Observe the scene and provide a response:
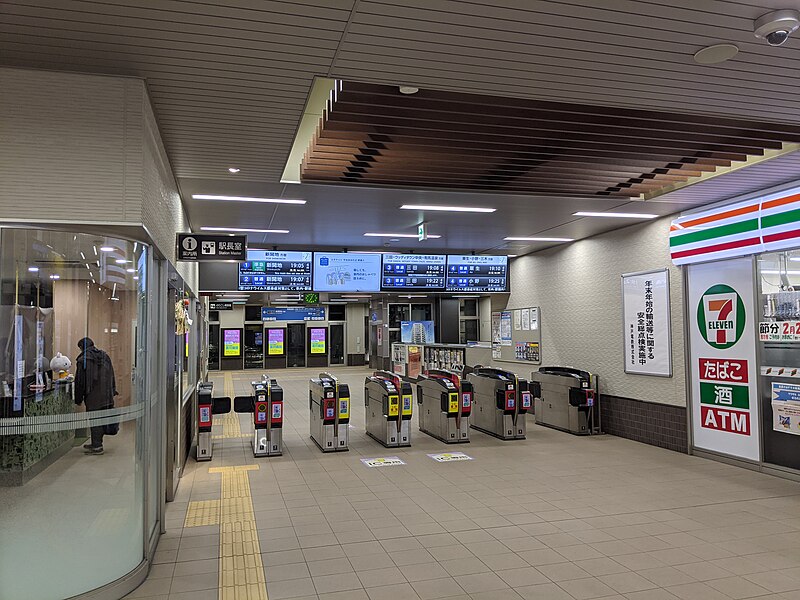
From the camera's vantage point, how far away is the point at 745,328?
22.1 ft

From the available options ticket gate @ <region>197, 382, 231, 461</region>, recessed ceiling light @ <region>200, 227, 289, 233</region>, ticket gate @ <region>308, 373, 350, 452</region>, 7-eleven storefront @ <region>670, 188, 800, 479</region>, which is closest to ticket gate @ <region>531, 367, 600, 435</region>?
7-eleven storefront @ <region>670, 188, 800, 479</region>

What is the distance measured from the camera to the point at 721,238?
6918 mm

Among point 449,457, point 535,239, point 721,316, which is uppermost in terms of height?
Answer: point 535,239

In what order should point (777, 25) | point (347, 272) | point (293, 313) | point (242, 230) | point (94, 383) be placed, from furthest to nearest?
1. point (293, 313)
2. point (347, 272)
3. point (242, 230)
4. point (94, 383)
5. point (777, 25)

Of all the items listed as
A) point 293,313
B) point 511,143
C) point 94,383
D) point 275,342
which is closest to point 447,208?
point 511,143

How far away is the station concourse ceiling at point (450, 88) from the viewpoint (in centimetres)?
288

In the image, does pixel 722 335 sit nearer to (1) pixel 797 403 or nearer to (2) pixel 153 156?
(1) pixel 797 403

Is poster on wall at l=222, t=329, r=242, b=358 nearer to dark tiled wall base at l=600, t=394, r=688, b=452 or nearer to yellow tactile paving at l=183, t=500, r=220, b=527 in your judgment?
dark tiled wall base at l=600, t=394, r=688, b=452

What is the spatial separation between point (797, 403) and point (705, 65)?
4321 mm

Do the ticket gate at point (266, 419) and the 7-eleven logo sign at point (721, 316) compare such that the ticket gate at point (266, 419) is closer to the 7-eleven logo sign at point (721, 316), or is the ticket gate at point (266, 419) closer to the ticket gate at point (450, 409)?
the ticket gate at point (450, 409)

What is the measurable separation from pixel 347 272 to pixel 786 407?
20.4ft

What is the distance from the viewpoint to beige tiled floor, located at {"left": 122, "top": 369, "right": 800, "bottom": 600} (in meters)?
3.70

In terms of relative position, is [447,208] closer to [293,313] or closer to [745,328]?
[745,328]

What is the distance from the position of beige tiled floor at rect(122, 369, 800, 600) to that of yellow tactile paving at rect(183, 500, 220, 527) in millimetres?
88
